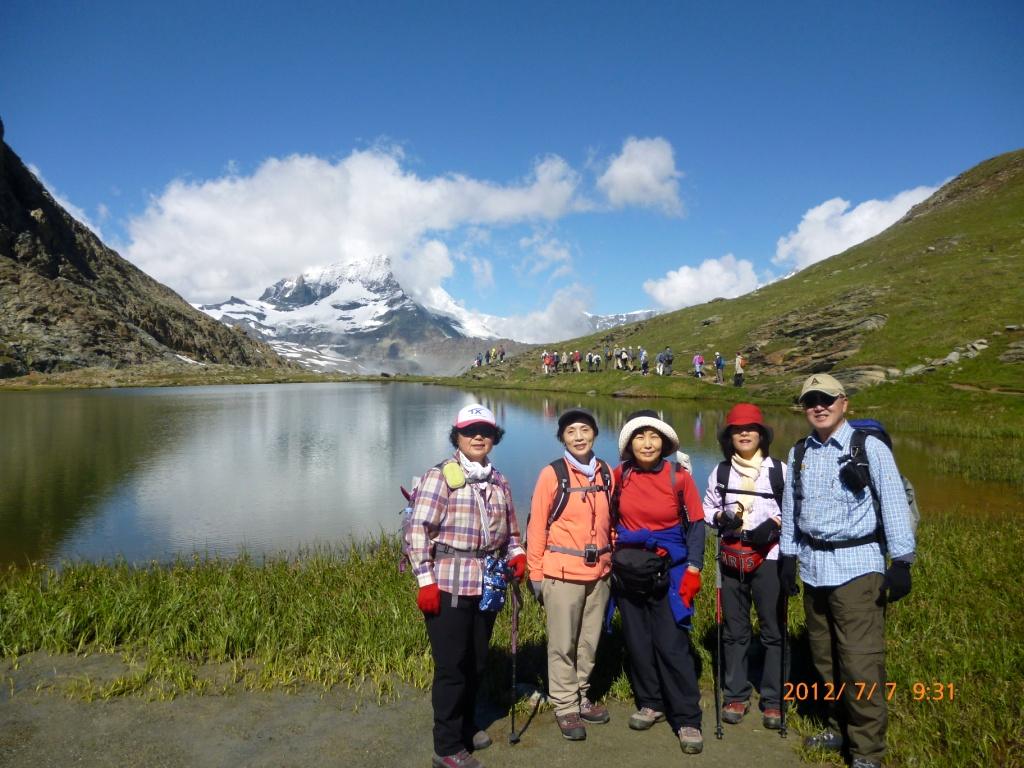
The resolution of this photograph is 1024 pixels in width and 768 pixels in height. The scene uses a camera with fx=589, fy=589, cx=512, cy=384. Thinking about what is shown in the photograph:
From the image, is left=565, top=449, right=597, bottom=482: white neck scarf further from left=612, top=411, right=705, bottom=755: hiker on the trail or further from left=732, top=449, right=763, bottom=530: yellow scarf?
left=732, top=449, right=763, bottom=530: yellow scarf

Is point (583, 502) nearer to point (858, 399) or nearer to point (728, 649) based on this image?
point (728, 649)

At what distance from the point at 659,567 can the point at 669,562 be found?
0.55 feet

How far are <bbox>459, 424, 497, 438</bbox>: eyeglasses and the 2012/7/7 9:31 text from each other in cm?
359

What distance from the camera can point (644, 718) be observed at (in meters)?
5.44

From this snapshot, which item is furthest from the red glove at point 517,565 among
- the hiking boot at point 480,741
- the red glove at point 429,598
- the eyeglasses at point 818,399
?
the eyeglasses at point 818,399

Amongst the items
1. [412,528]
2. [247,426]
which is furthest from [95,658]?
[247,426]

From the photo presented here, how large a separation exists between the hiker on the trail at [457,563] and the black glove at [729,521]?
2109 mm

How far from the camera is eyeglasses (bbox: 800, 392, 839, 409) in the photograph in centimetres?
487

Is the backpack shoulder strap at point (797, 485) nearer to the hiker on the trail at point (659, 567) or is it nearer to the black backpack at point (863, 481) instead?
the black backpack at point (863, 481)

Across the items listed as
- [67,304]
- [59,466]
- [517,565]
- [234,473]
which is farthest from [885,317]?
[67,304]

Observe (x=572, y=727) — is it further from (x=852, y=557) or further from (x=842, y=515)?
(x=842, y=515)

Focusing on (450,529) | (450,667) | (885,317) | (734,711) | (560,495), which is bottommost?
(734,711)

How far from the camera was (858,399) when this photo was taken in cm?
3544

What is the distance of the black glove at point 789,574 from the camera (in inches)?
208
